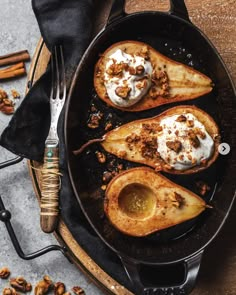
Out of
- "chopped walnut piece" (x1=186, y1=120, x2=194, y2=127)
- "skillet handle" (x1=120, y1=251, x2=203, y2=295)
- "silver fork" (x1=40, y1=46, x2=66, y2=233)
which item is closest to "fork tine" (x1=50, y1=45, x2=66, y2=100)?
"silver fork" (x1=40, y1=46, x2=66, y2=233)

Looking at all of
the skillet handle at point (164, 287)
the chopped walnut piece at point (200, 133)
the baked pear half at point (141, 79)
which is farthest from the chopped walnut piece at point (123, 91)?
the skillet handle at point (164, 287)

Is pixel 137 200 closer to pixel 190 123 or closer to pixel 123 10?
pixel 190 123

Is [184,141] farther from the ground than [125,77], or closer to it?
closer to it

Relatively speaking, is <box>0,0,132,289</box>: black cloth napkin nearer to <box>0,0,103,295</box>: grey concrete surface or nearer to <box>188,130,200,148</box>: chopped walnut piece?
<box>0,0,103,295</box>: grey concrete surface

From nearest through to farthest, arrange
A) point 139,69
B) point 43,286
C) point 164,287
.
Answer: point 164,287 → point 139,69 → point 43,286

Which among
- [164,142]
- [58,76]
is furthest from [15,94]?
[164,142]

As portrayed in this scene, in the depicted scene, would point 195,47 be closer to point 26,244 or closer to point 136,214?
point 136,214

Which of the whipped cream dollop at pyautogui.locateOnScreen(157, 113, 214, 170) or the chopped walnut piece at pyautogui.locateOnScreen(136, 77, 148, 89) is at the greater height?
the chopped walnut piece at pyautogui.locateOnScreen(136, 77, 148, 89)
